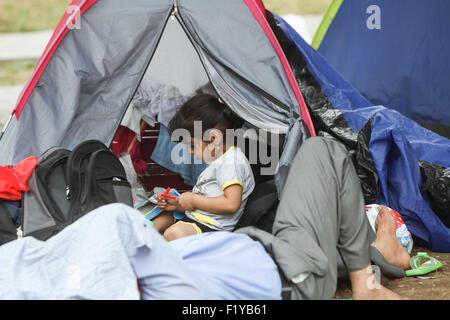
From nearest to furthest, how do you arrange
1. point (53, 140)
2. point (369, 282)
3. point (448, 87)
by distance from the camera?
point (369, 282) < point (53, 140) < point (448, 87)

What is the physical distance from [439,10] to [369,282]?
263 centimetres

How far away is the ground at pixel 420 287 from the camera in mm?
2488

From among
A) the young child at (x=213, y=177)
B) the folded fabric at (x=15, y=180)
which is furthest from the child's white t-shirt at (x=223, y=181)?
the folded fabric at (x=15, y=180)

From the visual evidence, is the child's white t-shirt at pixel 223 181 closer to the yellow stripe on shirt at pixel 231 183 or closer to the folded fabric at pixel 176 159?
the yellow stripe on shirt at pixel 231 183

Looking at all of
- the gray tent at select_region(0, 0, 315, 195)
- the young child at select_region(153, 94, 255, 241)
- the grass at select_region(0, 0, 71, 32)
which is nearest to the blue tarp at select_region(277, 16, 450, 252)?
the gray tent at select_region(0, 0, 315, 195)

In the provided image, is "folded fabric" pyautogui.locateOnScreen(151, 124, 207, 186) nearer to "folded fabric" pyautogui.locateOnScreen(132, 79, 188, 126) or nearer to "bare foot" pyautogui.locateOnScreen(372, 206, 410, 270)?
"folded fabric" pyautogui.locateOnScreen(132, 79, 188, 126)

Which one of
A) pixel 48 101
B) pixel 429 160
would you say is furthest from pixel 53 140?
pixel 429 160

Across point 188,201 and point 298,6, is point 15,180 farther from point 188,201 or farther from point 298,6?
point 298,6

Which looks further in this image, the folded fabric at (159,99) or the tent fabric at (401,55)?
the tent fabric at (401,55)

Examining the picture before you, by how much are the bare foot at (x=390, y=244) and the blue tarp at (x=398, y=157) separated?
0.29 m

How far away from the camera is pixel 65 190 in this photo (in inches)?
106

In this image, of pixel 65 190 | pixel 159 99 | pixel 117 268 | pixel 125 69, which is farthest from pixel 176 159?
pixel 117 268

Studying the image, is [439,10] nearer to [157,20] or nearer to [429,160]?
[429,160]

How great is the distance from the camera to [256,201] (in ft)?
9.78
